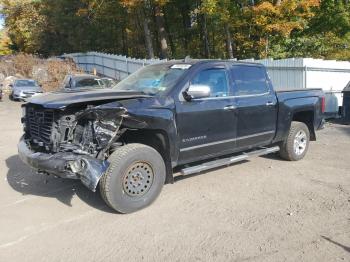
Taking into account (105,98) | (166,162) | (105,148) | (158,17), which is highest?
(158,17)

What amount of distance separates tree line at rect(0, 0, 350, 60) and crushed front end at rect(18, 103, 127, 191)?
58.9 feet

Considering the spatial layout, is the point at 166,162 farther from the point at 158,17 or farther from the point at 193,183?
the point at 158,17

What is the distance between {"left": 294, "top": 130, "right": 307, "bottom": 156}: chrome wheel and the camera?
7773 millimetres

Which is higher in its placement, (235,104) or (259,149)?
(235,104)

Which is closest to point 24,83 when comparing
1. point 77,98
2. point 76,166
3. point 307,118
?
point 307,118

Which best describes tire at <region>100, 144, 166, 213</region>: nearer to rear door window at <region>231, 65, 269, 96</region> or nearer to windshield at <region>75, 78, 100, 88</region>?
rear door window at <region>231, 65, 269, 96</region>

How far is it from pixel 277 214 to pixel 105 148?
228 centimetres

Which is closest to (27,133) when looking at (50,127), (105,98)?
(50,127)

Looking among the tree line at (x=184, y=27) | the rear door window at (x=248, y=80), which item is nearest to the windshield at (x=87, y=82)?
the tree line at (x=184, y=27)

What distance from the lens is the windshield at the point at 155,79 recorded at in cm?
588

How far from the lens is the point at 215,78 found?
6.30 meters

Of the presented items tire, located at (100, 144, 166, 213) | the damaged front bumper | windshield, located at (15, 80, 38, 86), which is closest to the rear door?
tire, located at (100, 144, 166, 213)

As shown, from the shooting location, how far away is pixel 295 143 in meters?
7.75

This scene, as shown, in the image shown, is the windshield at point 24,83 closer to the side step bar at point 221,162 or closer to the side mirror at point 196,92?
the side step bar at point 221,162
